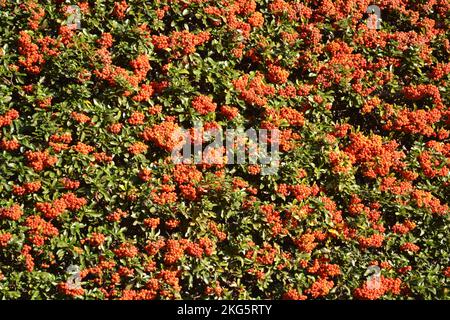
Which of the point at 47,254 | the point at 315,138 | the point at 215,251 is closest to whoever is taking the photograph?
the point at 47,254

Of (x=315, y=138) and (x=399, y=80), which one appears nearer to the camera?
(x=315, y=138)

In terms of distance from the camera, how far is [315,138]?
425 centimetres

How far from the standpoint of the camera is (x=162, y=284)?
376 cm

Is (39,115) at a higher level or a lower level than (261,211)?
higher

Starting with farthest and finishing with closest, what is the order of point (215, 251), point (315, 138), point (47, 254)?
point (315, 138) → point (215, 251) → point (47, 254)

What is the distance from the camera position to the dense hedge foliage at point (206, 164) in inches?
148

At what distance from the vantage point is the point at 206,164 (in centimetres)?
404

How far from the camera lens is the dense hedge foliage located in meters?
3.76

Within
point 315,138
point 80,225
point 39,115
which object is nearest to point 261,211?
point 315,138
